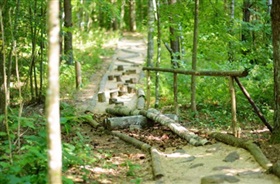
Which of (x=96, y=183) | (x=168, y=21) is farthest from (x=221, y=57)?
(x=96, y=183)

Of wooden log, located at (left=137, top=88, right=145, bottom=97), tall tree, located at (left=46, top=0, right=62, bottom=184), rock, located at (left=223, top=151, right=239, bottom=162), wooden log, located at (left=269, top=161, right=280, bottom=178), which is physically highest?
tall tree, located at (left=46, top=0, right=62, bottom=184)

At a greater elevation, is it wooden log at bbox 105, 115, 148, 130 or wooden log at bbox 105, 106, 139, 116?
wooden log at bbox 105, 106, 139, 116

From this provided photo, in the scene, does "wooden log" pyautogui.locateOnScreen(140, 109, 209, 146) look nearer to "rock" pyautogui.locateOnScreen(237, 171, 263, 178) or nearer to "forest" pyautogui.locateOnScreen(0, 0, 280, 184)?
"forest" pyautogui.locateOnScreen(0, 0, 280, 184)

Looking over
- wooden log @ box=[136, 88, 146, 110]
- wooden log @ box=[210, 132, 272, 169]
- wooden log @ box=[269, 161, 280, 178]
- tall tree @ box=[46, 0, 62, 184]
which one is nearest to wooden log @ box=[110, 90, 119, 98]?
wooden log @ box=[136, 88, 146, 110]

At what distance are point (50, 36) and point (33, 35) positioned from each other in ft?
27.5

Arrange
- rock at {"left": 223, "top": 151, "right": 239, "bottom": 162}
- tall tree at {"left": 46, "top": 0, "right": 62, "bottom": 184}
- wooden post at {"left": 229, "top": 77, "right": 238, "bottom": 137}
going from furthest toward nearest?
wooden post at {"left": 229, "top": 77, "right": 238, "bottom": 137} → rock at {"left": 223, "top": 151, "right": 239, "bottom": 162} → tall tree at {"left": 46, "top": 0, "right": 62, "bottom": 184}

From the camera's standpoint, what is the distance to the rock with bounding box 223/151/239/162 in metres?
6.57

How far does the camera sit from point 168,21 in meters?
12.4

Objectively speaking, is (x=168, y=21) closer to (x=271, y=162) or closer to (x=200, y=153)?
(x=200, y=153)

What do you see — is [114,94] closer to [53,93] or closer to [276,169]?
[276,169]

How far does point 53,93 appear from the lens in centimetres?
331

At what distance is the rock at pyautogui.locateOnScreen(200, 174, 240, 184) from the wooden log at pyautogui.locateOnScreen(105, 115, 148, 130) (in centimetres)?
410

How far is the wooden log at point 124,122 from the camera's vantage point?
31.3ft

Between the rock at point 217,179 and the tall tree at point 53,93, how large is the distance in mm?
2712
